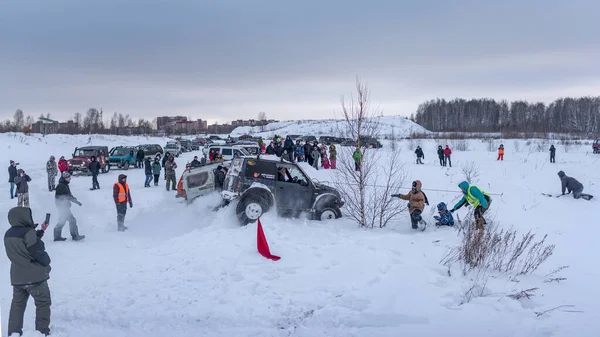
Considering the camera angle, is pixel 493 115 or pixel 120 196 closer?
pixel 120 196

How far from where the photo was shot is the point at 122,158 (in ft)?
91.1

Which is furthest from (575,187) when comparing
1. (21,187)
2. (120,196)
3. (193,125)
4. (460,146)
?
(193,125)

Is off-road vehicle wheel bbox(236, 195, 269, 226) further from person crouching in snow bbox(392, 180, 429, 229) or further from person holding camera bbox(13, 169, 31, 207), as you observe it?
person holding camera bbox(13, 169, 31, 207)

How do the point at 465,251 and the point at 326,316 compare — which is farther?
the point at 465,251

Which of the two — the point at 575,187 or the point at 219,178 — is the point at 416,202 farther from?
the point at 575,187

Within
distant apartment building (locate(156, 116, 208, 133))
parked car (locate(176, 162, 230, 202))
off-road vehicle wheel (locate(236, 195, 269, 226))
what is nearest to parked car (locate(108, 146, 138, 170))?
parked car (locate(176, 162, 230, 202))

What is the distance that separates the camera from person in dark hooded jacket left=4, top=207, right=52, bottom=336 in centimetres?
531

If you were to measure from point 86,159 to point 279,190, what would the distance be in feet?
56.2

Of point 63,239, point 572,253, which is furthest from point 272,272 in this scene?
point 572,253

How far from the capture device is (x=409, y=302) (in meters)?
6.23

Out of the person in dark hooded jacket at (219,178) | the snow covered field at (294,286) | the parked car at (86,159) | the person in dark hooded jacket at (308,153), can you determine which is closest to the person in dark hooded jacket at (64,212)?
the snow covered field at (294,286)

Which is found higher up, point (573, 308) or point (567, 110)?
point (567, 110)

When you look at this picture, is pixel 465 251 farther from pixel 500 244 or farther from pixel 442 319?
pixel 442 319

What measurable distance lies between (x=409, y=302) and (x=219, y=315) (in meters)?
A: 2.77
